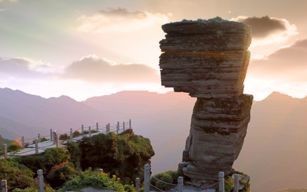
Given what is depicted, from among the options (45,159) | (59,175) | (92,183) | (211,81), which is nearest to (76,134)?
(45,159)

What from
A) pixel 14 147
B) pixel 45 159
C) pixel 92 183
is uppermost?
pixel 14 147

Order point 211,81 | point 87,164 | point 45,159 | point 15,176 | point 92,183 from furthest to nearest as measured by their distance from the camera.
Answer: point 87,164
point 45,159
point 211,81
point 15,176
point 92,183

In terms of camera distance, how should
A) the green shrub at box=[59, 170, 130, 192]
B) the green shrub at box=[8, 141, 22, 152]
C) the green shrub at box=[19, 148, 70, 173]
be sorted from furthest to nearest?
the green shrub at box=[8, 141, 22, 152], the green shrub at box=[19, 148, 70, 173], the green shrub at box=[59, 170, 130, 192]

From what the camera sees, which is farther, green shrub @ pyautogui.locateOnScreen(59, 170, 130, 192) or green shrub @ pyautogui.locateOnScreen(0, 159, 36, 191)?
green shrub @ pyautogui.locateOnScreen(0, 159, 36, 191)

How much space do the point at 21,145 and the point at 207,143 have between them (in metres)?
18.3

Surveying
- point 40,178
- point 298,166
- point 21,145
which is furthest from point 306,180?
point 40,178

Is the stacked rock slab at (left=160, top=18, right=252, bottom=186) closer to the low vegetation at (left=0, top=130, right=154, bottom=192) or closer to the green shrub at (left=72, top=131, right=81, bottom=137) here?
the low vegetation at (left=0, top=130, right=154, bottom=192)

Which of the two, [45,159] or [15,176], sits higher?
[45,159]

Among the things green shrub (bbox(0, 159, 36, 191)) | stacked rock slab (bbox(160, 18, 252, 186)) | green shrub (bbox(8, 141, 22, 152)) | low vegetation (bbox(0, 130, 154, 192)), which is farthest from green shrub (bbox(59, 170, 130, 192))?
green shrub (bbox(8, 141, 22, 152))

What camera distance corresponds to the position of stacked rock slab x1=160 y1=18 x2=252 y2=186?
2792 cm

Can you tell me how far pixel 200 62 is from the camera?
28.5m

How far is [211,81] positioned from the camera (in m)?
28.5

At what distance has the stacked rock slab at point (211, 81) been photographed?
27922mm

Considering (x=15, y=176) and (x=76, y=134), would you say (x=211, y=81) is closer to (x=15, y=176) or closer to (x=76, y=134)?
(x=15, y=176)
